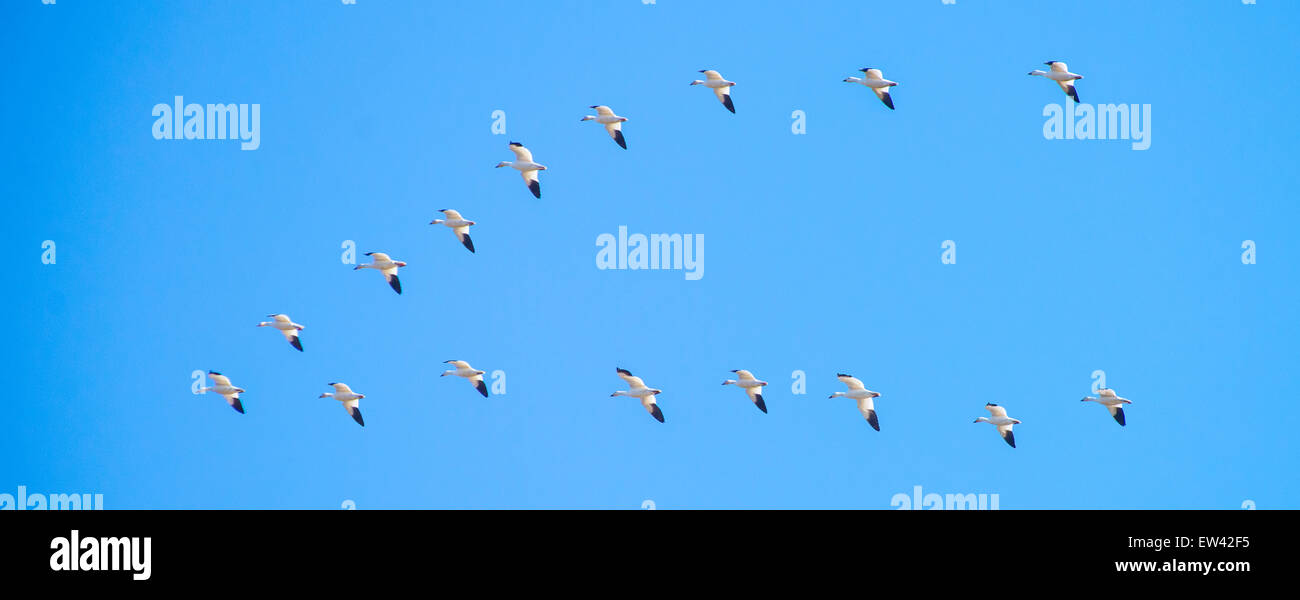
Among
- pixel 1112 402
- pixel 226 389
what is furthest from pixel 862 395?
pixel 226 389

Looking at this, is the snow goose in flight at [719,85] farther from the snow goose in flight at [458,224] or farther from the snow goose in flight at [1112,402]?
the snow goose in flight at [1112,402]

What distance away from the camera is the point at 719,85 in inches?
882

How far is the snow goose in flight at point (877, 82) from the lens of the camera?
2216 centimetres

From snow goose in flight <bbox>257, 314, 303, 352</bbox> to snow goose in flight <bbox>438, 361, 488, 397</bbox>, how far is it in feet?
6.59

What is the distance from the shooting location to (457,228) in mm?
22609

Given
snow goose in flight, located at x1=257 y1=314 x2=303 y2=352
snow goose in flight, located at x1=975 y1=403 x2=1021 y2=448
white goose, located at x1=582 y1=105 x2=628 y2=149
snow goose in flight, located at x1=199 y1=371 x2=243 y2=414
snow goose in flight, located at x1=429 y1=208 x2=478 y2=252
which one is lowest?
snow goose in flight, located at x1=975 y1=403 x2=1021 y2=448

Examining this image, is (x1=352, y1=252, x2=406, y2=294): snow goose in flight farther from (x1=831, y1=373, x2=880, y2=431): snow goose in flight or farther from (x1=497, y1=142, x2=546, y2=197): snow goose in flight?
(x1=831, y1=373, x2=880, y2=431): snow goose in flight

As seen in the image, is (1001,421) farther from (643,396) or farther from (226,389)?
(226,389)

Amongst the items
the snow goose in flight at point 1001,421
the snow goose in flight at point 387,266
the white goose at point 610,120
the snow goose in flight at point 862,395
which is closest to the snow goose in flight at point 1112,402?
the snow goose in flight at point 1001,421

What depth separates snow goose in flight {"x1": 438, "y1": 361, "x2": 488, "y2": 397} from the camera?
2203 centimetres

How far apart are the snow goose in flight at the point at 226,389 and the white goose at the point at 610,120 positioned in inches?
222

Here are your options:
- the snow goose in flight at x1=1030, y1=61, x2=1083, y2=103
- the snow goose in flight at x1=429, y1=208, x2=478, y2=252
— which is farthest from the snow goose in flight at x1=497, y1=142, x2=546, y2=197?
the snow goose in flight at x1=1030, y1=61, x2=1083, y2=103
